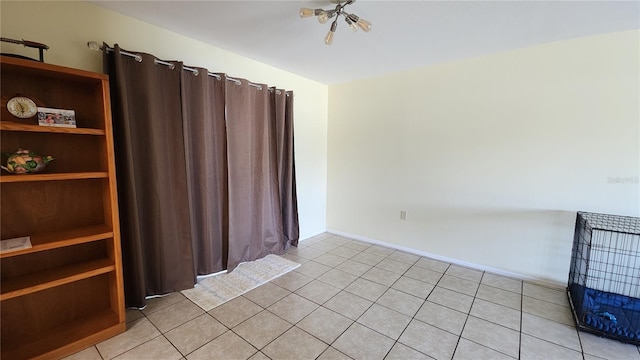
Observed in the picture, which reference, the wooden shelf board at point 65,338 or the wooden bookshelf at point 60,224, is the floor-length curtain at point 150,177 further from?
the wooden shelf board at point 65,338

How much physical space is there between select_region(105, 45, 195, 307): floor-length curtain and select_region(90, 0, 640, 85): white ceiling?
365 millimetres

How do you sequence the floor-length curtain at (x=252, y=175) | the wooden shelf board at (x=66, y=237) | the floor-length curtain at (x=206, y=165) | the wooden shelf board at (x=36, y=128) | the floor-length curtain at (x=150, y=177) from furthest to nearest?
the floor-length curtain at (x=252, y=175) → the floor-length curtain at (x=206, y=165) → the floor-length curtain at (x=150, y=177) → the wooden shelf board at (x=66, y=237) → the wooden shelf board at (x=36, y=128)

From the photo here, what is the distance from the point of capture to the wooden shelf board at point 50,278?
1417 mm

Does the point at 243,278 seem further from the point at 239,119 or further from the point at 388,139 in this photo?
the point at 388,139

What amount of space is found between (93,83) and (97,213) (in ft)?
2.96

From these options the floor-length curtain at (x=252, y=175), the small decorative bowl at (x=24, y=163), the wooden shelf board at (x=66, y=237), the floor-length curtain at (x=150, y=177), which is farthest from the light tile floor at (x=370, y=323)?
the small decorative bowl at (x=24, y=163)

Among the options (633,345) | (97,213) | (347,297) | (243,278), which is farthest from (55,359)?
(633,345)

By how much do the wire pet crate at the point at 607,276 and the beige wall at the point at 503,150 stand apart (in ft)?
0.57

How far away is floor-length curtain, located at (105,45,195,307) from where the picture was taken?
1900mm

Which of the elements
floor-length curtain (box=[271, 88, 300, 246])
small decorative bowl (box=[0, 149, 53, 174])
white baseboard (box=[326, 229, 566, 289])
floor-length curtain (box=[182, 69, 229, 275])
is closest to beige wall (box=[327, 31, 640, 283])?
white baseboard (box=[326, 229, 566, 289])

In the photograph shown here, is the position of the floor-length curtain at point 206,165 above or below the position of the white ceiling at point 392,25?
below

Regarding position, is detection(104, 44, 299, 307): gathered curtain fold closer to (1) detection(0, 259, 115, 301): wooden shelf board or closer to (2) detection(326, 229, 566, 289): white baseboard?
(1) detection(0, 259, 115, 301): wooden shelf board

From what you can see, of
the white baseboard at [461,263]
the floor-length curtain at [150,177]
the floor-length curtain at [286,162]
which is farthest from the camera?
the floor-length curtain at [286,162]

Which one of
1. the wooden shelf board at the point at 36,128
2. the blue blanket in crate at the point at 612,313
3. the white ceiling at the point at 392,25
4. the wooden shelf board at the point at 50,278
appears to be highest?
the white ceiling at the point at 392,25
